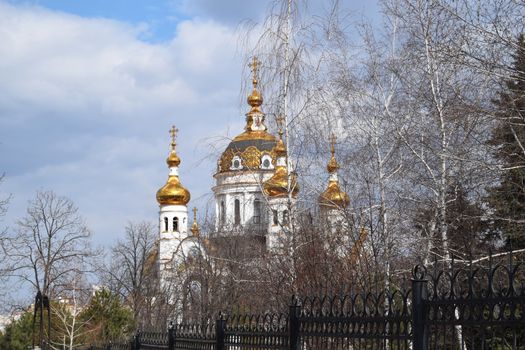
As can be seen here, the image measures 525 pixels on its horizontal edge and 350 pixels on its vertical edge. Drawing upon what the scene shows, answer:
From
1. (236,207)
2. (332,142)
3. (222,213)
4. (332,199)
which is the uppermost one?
(236,207)

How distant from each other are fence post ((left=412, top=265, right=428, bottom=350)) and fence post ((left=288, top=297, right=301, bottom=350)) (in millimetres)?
1843

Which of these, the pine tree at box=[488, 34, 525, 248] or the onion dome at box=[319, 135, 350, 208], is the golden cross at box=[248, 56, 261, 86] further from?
the pine tree at box=[488, 34, 525, 248]

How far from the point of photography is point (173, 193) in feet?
224

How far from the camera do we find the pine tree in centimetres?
1080

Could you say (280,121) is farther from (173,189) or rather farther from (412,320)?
(173,189)

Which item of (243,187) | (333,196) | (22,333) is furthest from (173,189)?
(333,196)

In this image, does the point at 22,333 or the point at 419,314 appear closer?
the point at 419,314

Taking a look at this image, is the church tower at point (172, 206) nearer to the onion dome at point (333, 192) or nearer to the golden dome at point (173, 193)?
the golden dome at point (173, 193)

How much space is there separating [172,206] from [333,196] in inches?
2014

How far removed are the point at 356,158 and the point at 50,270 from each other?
26.6 m

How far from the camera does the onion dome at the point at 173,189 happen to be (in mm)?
68188

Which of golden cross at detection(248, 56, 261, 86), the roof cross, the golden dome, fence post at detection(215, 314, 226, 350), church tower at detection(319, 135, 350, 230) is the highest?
the golden dome

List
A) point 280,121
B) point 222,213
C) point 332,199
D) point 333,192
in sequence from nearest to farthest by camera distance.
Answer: point 280,121
point 333,192
point 332,199
point 222,213

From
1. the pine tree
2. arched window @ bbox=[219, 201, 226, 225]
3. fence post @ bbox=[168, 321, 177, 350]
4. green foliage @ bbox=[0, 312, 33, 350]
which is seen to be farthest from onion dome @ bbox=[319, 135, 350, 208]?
Answer: arched window @ bbox=[219, 201, 226, 225]
